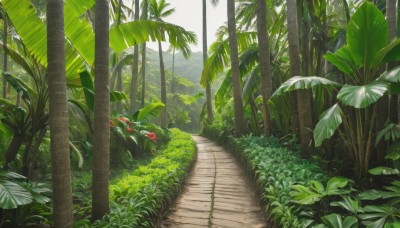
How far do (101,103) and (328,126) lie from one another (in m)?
2.96

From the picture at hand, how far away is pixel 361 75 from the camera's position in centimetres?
416

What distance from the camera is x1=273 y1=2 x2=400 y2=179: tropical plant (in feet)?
10.9

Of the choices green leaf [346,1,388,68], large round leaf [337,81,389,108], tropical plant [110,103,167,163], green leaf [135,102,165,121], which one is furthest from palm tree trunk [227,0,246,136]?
large round leaf [337,81,389,108]

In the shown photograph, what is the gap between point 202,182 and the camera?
600 cm

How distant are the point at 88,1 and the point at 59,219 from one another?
3249 mm

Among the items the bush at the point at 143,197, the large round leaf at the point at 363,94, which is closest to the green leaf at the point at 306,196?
the large round leaf at the point at 363,94

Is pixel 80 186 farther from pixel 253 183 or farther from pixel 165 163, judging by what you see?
pixel 253 183

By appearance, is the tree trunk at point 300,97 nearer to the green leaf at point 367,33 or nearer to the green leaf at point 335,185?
the green leaf at point 367,33

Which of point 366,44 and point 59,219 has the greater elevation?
point 366,44

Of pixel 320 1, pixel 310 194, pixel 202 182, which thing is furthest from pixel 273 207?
pixel 320 1

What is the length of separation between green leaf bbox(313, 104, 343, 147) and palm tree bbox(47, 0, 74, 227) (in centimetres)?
306

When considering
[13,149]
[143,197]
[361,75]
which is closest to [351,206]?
[361,75]

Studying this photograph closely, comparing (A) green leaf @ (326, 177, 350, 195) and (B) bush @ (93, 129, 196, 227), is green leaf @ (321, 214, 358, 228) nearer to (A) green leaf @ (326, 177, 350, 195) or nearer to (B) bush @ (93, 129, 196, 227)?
(A) green leaf @ (326, 177, 350, 195)

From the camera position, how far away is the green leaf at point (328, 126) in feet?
12.0
